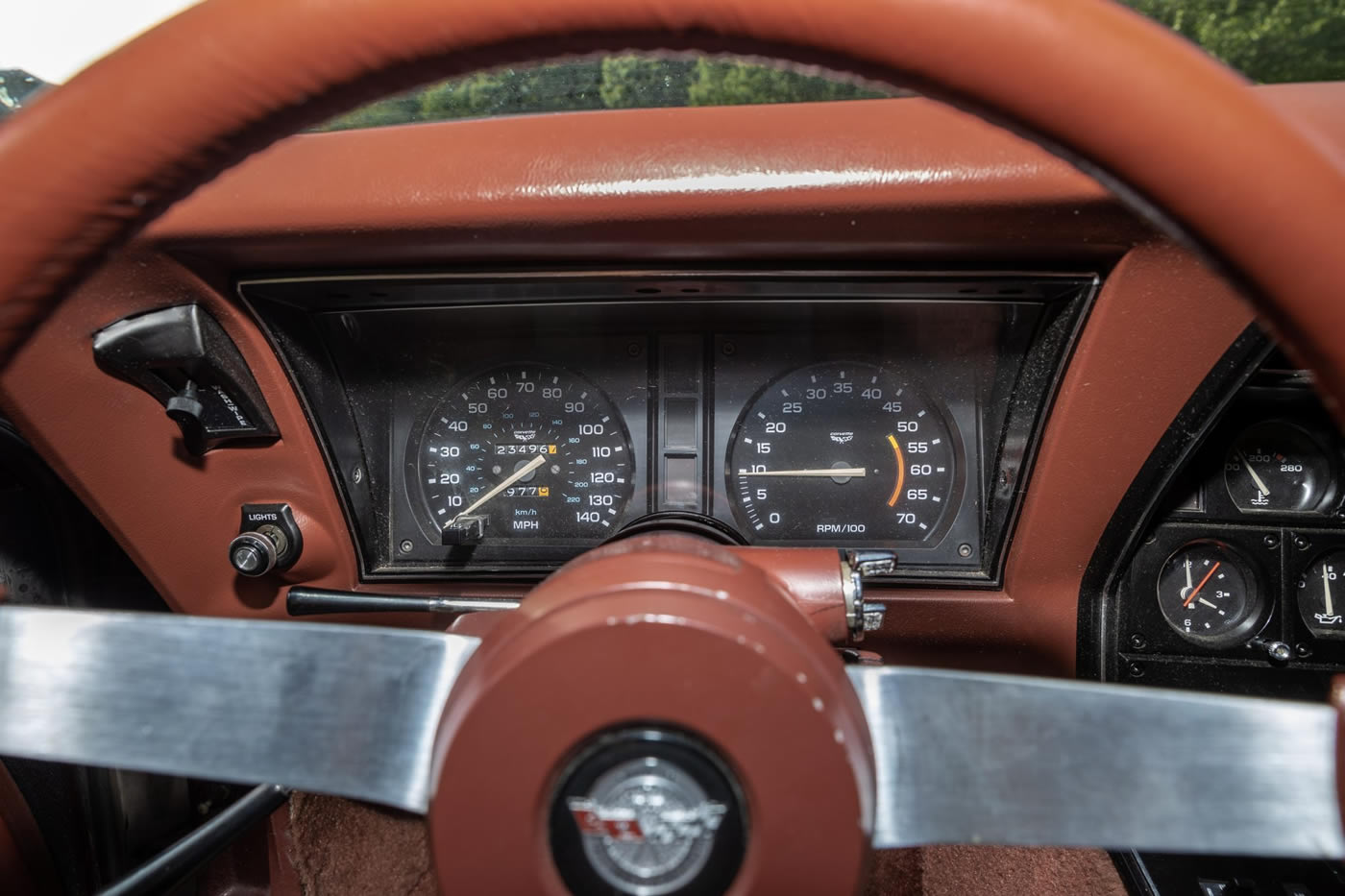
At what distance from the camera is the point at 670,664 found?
0.58 metres

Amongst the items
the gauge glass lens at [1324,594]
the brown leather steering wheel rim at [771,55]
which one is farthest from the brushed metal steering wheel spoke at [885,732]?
the gauge glass lens at [1324,594]

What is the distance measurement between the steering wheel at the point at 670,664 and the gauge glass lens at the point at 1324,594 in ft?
3.61

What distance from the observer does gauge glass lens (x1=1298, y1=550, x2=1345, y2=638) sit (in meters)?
1.48

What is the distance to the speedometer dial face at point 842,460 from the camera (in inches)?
64.3

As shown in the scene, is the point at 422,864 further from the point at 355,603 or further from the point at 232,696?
the point at 232,696

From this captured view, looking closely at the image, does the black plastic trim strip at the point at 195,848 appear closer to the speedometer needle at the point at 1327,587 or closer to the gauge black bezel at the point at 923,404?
the gauge black bezel at the point at 923,404

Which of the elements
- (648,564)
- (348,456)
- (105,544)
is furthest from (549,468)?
(648,564)

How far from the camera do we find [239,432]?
1426mm

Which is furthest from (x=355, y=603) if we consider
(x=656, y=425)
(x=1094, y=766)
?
(x=1094, y=766)

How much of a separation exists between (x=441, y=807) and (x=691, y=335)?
3.80 ft

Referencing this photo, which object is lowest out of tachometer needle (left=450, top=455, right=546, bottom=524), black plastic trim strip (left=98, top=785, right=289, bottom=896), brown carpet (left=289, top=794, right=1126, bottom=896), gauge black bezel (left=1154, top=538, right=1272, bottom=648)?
brown carpet (left=289, top=794, right=1126, bottom=896)

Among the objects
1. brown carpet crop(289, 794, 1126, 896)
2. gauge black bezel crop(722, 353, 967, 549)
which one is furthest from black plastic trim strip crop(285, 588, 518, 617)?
brown carpet crop(289, 794, 1126, 896)

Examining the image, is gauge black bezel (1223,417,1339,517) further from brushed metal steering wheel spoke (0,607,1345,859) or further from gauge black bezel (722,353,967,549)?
brushed metal steering wheel spoke (0,607,1345,859)

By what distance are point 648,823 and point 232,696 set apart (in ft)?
1.10
